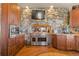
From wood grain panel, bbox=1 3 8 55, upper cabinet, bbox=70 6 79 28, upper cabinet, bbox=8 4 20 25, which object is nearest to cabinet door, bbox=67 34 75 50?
upper cabinet, bbox=70 6 79 28

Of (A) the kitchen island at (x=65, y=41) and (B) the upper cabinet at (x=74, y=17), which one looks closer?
(B) the upper cabinet at (x=74, y=17)

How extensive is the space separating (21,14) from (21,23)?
391mm

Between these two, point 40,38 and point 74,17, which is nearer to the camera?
point 74,17

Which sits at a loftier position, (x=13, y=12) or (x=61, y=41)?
(x=13, y=12)

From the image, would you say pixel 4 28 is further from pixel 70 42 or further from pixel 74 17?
pixel 70 42

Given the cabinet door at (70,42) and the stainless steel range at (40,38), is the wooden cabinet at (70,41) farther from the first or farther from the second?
the stainless steel range at (40,38)

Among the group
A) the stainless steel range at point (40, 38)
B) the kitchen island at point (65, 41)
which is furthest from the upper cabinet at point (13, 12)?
the kitchen island at point (65, 41)

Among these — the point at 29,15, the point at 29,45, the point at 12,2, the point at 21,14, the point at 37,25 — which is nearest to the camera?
the point at 12,2

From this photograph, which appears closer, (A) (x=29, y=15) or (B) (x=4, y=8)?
(B) (x=4, y=8)

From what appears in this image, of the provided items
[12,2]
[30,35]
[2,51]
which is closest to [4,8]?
[12,2]

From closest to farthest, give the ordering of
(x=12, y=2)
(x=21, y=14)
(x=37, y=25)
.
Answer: (x=12, y=2)
(x=21, y=14)
(x=37, y=25)

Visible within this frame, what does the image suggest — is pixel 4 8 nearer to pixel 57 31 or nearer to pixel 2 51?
pixel 2 51

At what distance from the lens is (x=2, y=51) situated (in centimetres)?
291

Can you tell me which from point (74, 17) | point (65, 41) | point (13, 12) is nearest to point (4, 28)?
point (13, 12)
